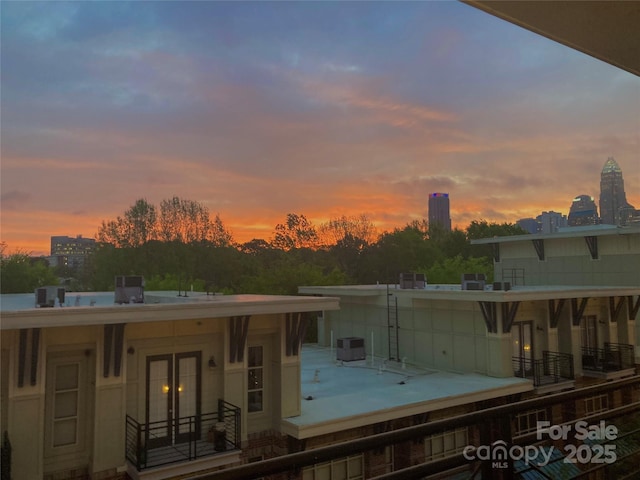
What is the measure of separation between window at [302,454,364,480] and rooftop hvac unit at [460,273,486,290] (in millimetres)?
9294

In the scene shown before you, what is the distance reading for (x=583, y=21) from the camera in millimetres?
2426

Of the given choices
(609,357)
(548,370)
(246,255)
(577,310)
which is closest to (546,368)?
(548,370)

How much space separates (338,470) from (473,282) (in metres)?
10.1

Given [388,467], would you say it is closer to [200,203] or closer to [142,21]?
[142,21]

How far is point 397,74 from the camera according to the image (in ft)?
78.7

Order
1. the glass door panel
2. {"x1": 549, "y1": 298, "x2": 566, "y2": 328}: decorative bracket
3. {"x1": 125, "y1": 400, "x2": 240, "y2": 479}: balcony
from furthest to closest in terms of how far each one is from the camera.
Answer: {"x1": 549, "y1": 298, "x2": 566, "y2": 328}: decorative bracket → the glass door panel → {"x1": 125, "y1": 400, "x2": 240, "y2": 479}: balcony

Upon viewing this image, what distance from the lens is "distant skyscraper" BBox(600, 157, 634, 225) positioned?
3608cm

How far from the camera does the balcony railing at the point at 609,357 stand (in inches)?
764

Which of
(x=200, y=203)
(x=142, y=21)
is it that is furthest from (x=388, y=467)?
(x=200, y=203)

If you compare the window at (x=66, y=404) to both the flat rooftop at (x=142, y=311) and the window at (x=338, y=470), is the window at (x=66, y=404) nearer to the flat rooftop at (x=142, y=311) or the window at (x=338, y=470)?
the flat rooftop at (x=142, y=311)

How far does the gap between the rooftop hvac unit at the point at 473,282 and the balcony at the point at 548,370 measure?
3.20m

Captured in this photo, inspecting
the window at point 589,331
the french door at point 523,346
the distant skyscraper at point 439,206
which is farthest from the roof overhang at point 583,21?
the distant skyscraper at point 439,206

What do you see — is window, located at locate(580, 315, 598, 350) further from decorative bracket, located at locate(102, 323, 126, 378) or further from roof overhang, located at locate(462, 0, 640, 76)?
roof overhang, located at locate(462, 0, 640, 76)

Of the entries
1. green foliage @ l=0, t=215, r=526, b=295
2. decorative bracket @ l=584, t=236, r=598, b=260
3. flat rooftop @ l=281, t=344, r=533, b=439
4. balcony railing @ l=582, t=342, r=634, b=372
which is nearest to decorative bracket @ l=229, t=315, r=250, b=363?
flat rooftop @ l=281, t=344, r=533, b=439
